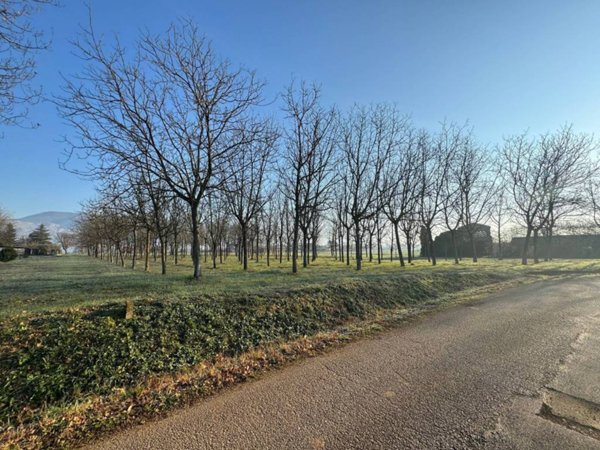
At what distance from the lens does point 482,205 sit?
1224 inches

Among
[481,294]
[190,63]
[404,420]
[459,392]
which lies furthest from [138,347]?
[481,294]

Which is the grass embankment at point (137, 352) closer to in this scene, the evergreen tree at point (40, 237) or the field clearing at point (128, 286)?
the field clearing at point (128, 286)

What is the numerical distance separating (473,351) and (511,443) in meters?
2.64

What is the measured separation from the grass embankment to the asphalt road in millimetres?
515

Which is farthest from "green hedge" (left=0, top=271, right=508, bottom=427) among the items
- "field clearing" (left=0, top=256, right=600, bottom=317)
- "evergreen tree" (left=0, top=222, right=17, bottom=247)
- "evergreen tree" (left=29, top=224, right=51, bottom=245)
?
"evergreen tree" (left=29, top=224, right=51, bottom=245)

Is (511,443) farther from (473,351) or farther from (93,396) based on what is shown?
(93,396)

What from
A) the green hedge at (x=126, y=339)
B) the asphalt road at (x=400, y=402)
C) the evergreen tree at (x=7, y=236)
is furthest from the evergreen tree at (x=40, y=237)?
the asphalt road at (x=400, y=402)

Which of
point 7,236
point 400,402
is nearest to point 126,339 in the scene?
point 400,402

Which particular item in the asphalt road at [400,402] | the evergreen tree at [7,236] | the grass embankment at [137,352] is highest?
the evergreen tree at [7,236]

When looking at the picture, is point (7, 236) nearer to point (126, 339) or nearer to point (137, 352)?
point (126, 339)

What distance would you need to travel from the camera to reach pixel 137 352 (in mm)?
4488

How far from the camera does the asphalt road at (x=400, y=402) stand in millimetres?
2783

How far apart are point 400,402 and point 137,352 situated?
152 inches

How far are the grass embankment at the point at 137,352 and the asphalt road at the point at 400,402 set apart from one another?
1.69 ft
